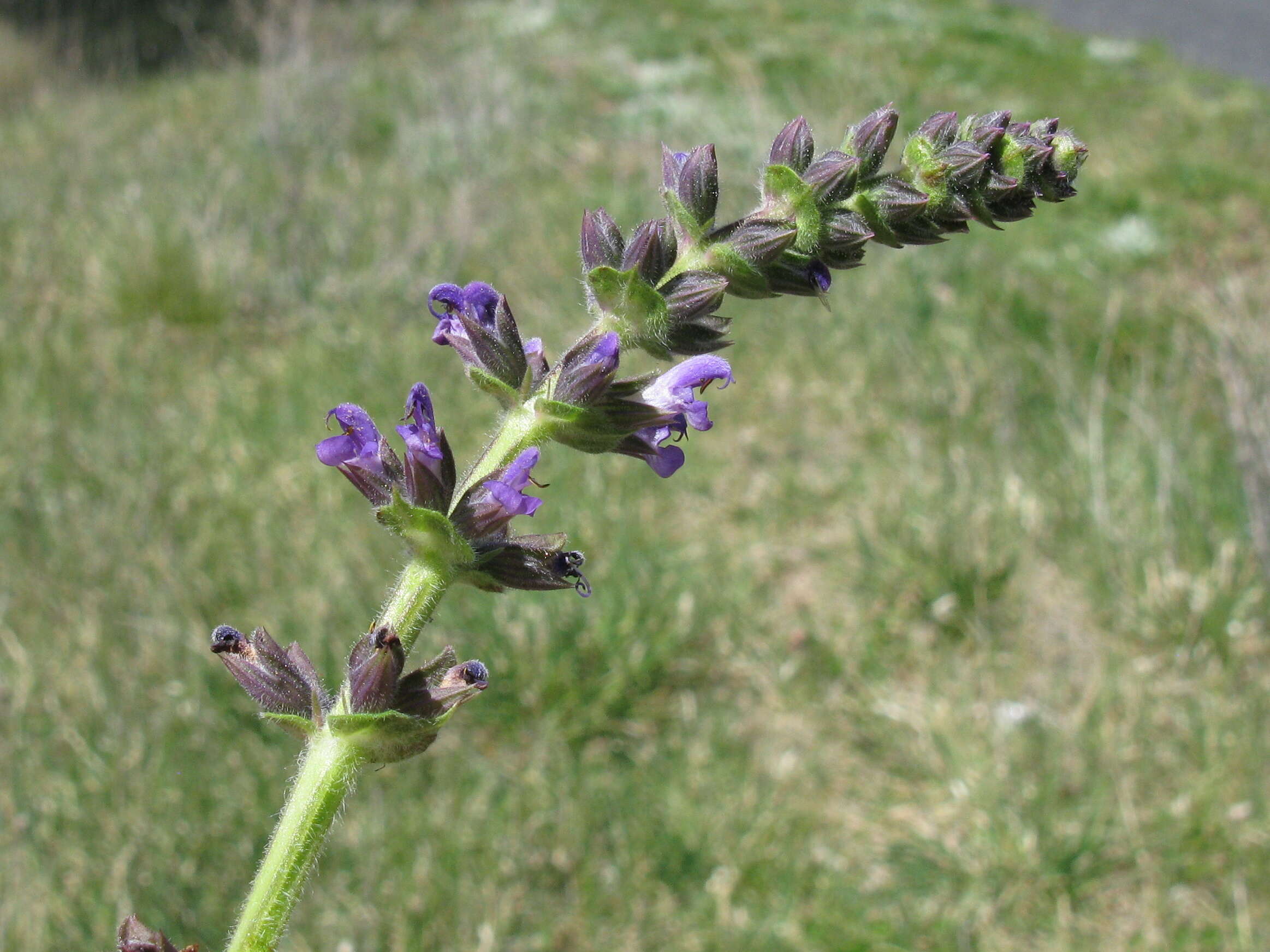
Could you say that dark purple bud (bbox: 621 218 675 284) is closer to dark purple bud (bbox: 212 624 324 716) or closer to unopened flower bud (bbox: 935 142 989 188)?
unopened flower bud (bbox: 935 142 989 188)

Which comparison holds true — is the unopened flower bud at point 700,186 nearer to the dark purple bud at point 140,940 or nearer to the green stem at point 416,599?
the green stem at point 416,599

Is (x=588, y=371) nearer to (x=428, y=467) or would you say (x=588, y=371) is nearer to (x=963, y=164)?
(x=428, y=467)

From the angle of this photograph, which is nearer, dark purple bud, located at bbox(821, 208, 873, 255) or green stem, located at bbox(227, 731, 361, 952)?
green stem, located at bbox(227, 731, 361, 952)

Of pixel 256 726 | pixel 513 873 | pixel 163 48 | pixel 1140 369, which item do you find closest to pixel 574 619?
pixel 513 873

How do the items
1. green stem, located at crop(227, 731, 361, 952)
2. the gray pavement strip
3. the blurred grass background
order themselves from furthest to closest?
the gray pavement strip
the blurred grass background
green stem, located at crop(227, 731, 361, 952)

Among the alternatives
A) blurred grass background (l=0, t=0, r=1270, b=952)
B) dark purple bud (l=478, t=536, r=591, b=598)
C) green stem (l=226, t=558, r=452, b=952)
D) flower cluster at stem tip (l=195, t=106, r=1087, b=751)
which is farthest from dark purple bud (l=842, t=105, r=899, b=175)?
blurred grass background (l=0, t=0, r=1270, b=952)

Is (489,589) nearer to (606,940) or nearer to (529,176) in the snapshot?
(606,940)
